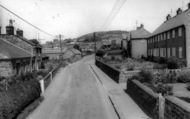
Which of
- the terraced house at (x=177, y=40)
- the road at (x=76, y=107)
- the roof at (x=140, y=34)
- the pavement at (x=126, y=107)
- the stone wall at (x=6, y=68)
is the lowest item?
the road at (x=76, y=107)

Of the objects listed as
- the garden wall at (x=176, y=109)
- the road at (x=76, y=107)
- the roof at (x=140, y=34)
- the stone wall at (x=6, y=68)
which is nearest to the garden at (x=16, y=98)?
the road at (x=76, y=107)

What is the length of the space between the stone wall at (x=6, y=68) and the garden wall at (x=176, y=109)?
19.7m

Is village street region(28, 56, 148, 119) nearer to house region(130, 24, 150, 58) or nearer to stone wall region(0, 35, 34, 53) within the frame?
stone wall region(0, 35, 34, 53)

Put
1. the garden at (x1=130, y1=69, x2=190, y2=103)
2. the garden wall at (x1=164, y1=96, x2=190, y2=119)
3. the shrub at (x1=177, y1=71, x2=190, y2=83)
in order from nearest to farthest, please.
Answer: the garden wall at (x1=164, y1=96, x2=190, y2=119)
the garden at (x1=130, y1=69, x2=190, y2=103)
the shrub at (x1=177, y1=71, x2=190, y2=83)

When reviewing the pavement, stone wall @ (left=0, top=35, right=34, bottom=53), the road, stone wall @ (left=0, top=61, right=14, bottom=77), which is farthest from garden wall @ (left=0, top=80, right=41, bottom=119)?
stone wall @ (left=0, top=35, right=34, bottom=53)

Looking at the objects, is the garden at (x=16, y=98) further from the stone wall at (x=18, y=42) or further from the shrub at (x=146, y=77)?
the stone wall at (x=18, y=42)

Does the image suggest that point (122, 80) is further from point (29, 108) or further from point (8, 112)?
point (8, 112)

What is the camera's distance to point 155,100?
1002cm

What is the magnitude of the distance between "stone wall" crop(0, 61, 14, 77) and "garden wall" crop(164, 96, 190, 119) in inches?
Answer: 774

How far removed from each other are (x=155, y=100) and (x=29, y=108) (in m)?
7.24

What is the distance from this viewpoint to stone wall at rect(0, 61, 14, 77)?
2369cm

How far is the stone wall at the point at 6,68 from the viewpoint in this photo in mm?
23688

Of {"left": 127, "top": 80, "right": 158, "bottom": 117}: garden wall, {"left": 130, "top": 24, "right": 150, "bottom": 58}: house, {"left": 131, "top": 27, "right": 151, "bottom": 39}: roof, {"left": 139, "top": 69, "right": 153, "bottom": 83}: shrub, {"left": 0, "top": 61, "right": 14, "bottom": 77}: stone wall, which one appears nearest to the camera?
{"left": 127, "top": 80, "right": 158, "bottom": 117}: garden wall

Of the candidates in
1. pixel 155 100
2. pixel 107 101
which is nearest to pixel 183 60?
pixel 107 101
